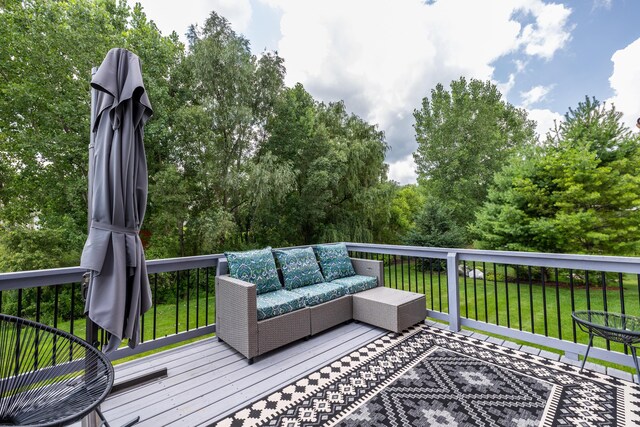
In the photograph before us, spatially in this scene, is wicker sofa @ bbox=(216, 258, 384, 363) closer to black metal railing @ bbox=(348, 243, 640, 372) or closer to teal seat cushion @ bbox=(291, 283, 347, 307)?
teal seat cushion @ bbox=(291, 283, 347, 307)

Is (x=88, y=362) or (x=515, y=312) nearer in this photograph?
(x=88, y=362)

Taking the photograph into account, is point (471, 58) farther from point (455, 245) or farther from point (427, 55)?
point (455, 245)

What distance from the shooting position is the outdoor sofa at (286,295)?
2.75 m

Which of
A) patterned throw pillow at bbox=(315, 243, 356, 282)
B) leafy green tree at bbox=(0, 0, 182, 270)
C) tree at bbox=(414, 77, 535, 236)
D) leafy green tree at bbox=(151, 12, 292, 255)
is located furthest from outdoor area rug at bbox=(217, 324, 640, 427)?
tree at bbox=(414, 77, 535, 236)

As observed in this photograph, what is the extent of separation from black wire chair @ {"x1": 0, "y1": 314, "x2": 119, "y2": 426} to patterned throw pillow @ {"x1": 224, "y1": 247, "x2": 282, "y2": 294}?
5.41 ft

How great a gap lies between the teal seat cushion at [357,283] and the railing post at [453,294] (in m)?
1.00

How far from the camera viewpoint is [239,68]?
8.60 metres

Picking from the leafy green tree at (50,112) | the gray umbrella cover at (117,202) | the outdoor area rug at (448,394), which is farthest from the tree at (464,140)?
the gray umbrella cover at (117,202)

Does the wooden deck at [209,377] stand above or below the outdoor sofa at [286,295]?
below

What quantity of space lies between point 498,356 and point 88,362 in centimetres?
336

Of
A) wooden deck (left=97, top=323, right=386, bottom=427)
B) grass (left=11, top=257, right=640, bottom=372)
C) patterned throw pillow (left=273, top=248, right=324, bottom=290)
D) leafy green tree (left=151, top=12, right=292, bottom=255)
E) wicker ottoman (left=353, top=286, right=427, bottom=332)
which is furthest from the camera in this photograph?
leafy green tree (left=151, top=12, right=292, bottom=255)

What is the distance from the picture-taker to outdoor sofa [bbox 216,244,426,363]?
2.75 m

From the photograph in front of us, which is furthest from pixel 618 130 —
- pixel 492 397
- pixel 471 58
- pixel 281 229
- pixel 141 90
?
pixel 141 90

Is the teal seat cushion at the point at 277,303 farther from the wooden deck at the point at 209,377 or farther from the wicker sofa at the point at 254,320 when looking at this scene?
the wooden deck at the point at 209,377
